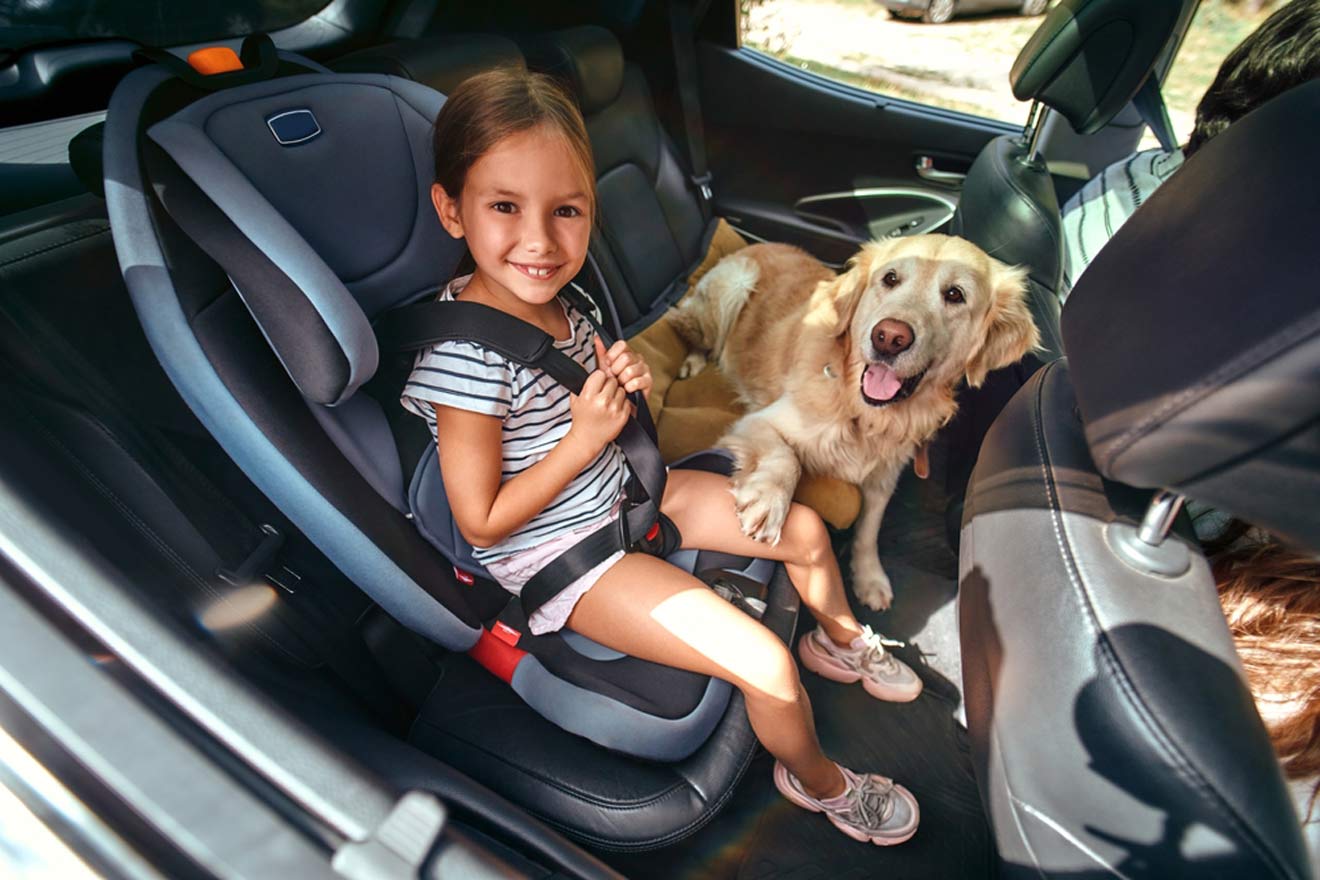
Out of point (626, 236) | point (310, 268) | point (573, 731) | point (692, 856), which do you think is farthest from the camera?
point (626, 236)

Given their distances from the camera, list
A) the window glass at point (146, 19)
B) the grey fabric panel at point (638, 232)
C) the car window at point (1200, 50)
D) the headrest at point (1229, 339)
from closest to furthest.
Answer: the headrest at point (1229, 339), the window glass at point (146, 19), the car window at point (1200, 50), the grey fabric panel at point (638, 232)

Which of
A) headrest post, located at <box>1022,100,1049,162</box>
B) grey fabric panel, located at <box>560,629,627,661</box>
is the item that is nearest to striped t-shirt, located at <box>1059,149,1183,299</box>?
headrest post, located at <box>1022,100,1049,162</box>

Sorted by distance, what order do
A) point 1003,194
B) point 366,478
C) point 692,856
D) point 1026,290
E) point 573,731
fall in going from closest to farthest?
1. point 366,478
2. point 573,731
3. point 692,856
4. point 1026,290
5. point 1003,194

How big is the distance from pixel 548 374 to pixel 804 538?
35.1 inches

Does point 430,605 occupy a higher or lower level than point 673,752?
higher

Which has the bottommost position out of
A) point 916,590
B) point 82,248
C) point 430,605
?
point 916,590

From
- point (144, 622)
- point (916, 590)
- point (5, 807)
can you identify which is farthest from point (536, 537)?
point (916, 590)

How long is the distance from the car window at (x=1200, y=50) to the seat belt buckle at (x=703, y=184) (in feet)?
6.22

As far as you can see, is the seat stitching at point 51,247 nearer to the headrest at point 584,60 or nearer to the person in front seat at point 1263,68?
the headrest at point 584,60

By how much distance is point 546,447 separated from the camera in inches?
57.7

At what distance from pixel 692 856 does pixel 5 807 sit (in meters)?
→ 1.41

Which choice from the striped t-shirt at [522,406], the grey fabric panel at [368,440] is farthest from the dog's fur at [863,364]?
the grey fabric panel at [368,440]

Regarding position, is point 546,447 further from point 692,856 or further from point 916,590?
point 916,590

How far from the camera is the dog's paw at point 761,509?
5.76ft
